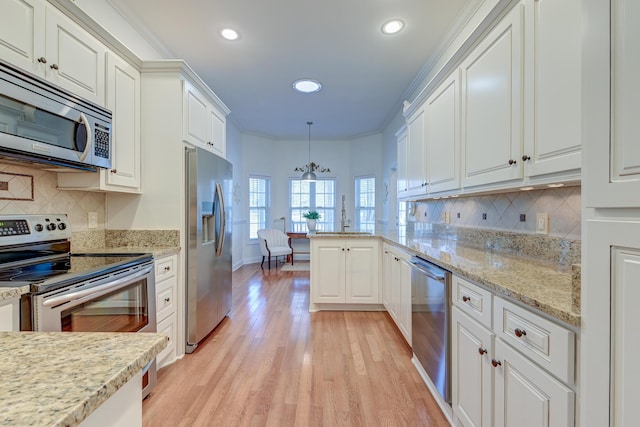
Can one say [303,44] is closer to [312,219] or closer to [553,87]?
[553,87]

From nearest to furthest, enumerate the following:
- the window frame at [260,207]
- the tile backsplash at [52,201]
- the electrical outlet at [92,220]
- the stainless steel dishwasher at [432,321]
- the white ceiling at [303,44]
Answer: the stainless steel dishwasher at [432,321], the tile backsplash at [52,201], the electrical outlet at [92,220], the white ceiling at [303,44], the window frame at [260,207]

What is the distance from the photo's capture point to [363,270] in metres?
3.30

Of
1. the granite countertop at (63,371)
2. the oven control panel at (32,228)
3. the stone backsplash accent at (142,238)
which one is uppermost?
the oven control panel at (32,228)

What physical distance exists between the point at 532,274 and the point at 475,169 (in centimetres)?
77

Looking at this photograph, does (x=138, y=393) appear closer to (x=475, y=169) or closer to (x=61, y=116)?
(x=61, y=116)

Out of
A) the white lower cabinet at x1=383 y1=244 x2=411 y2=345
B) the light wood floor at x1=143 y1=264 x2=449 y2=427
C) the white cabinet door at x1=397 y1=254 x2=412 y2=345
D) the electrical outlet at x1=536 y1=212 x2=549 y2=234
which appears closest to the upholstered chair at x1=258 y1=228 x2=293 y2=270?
the light wood floor at x1=143 y1=264 x2=449 y2=427

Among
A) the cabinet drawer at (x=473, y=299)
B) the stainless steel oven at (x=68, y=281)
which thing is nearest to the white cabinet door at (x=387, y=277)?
the cabinet drawer at (x=473, y=299)

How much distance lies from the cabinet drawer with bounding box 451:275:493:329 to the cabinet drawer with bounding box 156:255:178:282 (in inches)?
77.8

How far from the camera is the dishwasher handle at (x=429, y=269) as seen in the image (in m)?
1.66

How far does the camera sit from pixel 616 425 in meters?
0.69

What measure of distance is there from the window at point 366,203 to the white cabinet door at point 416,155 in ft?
10.3

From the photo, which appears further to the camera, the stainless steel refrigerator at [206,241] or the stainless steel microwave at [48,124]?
the stainless steel refrigerator at [206,241]

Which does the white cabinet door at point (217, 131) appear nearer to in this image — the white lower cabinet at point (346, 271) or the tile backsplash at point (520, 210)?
the white lower cabinet at point (346, 271)

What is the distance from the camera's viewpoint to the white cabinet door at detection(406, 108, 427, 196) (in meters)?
2.78
